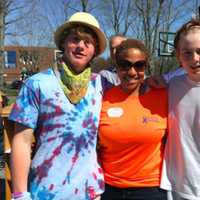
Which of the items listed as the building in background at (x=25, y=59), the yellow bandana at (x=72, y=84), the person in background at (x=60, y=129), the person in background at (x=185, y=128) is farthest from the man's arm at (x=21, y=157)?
the building in background at (x=25, y=59)

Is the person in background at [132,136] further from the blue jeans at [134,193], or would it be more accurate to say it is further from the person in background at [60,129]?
the person in background at [60,129]

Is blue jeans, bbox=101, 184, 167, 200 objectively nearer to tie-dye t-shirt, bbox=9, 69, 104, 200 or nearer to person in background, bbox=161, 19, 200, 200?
person in background, bbox=161, 19, 200, 200

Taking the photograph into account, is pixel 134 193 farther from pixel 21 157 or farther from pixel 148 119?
pixel 21 157

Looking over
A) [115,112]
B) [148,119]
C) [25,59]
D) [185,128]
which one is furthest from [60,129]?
[25,59]

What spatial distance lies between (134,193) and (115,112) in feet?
1.67

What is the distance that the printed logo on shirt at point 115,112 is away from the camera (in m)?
2.49

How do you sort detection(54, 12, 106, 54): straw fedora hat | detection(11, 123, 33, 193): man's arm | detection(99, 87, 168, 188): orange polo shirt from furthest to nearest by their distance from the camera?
detection(99, 87, 168, 188): orange polo shirt < detection(54, 12, 106, 54): straw fedora hat < detection(11, 123, 33, 193): man's arm

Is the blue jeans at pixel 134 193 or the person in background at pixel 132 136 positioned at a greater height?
the person in background at pixel 132 136

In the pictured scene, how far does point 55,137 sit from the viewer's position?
2195 mm

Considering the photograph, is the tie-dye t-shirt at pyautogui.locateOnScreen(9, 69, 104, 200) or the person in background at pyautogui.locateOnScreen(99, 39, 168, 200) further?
the person in background at pyautogui.locateOnScreen(99, 39, 168, 200)

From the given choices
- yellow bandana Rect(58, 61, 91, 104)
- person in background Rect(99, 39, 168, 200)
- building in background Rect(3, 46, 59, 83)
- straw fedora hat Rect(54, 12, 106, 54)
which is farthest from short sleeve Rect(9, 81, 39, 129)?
building in background Rect(3, 46, 59, 83)

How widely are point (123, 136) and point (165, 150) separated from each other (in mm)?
291

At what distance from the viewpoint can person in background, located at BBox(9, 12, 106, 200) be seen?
2.18m

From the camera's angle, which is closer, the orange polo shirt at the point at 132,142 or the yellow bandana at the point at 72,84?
the yellow bandana at the point at 72,84
